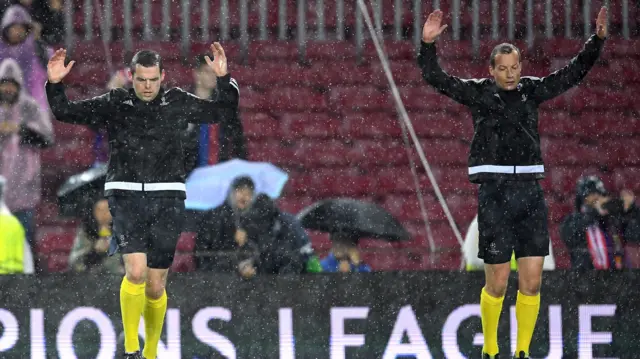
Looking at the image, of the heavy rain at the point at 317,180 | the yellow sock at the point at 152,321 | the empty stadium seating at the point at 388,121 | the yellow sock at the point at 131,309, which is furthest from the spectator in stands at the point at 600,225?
the yellow sock at the point at 131,309

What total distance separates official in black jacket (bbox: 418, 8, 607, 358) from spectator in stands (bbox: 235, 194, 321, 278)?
157cm

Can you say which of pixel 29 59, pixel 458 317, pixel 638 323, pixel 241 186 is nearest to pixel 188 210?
pixel 241 186

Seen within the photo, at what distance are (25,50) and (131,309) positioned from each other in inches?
134

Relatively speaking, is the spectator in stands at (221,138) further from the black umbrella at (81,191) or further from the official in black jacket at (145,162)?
the official in black jacket at (145,162)

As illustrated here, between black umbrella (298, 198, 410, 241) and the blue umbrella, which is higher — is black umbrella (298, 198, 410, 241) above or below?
below

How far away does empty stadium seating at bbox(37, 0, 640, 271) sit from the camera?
426 inches

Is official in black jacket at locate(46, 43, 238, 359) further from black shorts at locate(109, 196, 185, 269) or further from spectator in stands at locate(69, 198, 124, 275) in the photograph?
spectator in stands at locate(69, 198, 124, 275)

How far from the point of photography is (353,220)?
9461 mm

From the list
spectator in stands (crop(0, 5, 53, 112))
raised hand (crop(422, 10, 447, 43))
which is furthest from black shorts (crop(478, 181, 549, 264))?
spectator in stands (crop(0, 5, 53, 112))

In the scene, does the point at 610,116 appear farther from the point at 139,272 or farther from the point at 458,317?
the point at 139,272

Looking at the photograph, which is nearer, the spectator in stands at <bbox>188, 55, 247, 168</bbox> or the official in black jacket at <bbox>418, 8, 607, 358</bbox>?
the official in black jacket at <bbox>418, 8, 607, 358</bbox>

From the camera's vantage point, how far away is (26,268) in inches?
340

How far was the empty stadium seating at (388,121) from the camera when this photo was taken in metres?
10.8

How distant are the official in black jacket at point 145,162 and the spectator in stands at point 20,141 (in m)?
2.51
